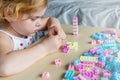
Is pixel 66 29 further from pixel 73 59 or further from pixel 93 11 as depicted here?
pixel 93 11

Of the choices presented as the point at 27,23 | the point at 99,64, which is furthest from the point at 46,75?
the point at 27,23

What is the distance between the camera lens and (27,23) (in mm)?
970

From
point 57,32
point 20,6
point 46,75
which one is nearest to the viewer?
point 46,75

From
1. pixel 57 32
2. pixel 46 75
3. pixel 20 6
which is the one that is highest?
pixel 20 6

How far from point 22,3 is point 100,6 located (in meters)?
0.95

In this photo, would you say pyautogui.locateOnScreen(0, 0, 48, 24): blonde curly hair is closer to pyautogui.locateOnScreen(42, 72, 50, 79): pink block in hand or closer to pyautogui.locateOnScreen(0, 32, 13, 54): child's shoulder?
pyautogui.locateOnScreen(0, 32, 13, 54): child's shoulder

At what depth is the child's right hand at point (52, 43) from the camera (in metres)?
0.94

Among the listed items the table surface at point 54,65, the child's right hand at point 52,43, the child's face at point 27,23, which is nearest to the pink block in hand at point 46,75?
the table surface at point 54,65

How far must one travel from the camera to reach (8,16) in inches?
37.1

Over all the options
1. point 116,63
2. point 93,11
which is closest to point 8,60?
point 116,63

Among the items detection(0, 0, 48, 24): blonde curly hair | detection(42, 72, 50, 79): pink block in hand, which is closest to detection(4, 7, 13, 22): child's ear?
detection(0, 0, 48, 24): blonde curly hair

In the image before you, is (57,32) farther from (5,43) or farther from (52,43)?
(5,43)

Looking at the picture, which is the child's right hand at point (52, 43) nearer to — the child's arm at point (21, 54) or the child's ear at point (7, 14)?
the child's arm at point (21, 54)

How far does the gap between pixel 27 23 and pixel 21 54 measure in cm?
17
